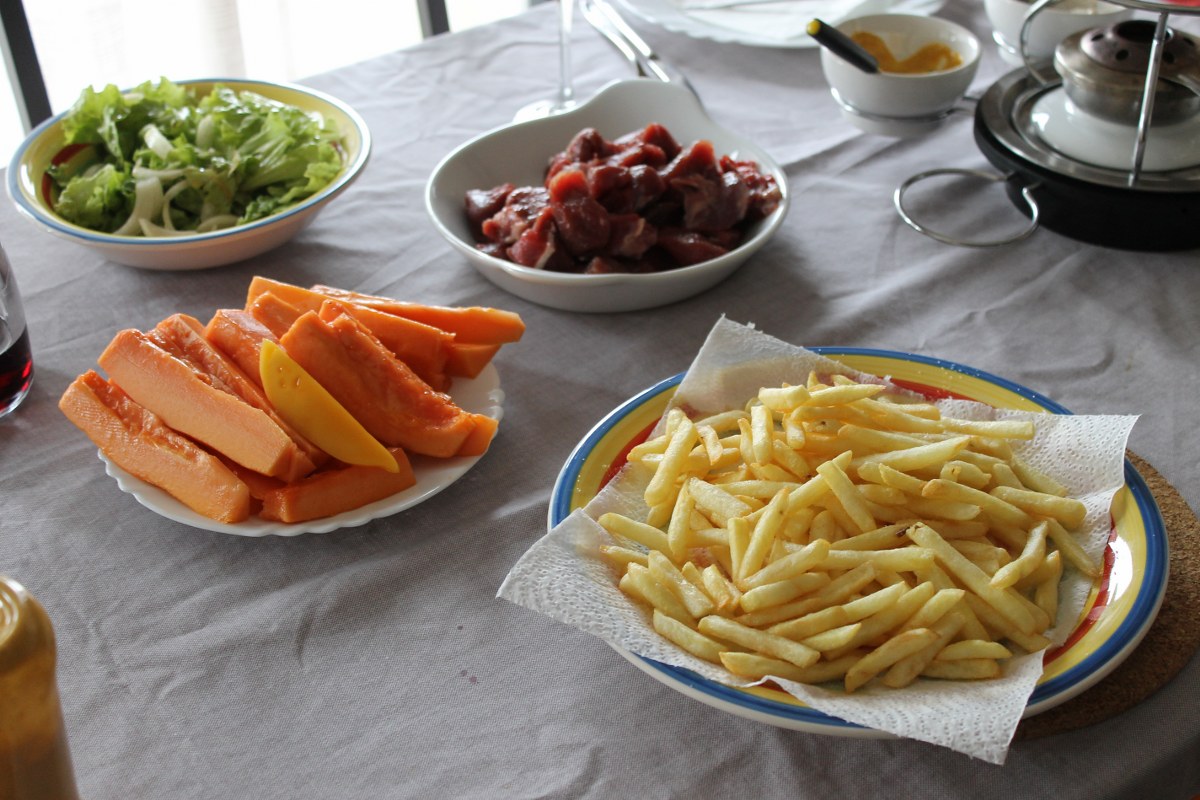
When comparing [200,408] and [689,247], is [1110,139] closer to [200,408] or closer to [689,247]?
[689,247]

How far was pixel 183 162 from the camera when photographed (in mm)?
1767

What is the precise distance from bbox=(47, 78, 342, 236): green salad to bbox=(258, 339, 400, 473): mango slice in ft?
1.97

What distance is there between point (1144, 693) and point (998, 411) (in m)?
0.36

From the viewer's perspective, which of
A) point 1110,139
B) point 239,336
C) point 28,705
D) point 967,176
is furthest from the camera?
point 967,176

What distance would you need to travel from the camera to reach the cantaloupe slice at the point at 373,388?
127cm

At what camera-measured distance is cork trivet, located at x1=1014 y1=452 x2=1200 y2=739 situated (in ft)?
3.35

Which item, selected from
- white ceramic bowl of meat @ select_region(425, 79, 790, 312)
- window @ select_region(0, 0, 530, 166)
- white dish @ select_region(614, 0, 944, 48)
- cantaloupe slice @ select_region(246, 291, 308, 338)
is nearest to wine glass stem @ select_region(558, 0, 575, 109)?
white ceramic bowl of meat @ select_region(425, 79, 790, 312)

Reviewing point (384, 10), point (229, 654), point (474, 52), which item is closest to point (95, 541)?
point (229, 654)

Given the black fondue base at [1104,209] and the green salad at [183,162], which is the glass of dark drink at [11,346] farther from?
the black fondue base at [1104,209]

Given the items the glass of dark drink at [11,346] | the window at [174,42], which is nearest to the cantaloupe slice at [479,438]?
the glass of dark drink at [11,346]

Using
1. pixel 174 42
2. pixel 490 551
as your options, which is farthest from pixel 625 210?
pixel 174 42

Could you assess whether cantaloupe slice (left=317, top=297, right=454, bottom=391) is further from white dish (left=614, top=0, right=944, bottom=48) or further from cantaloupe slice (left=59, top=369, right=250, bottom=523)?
white dish (left=614, top=0, right=944, bottom=48)

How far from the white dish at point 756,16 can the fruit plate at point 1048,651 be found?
121 centimetres

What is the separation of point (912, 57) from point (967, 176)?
0.25m
